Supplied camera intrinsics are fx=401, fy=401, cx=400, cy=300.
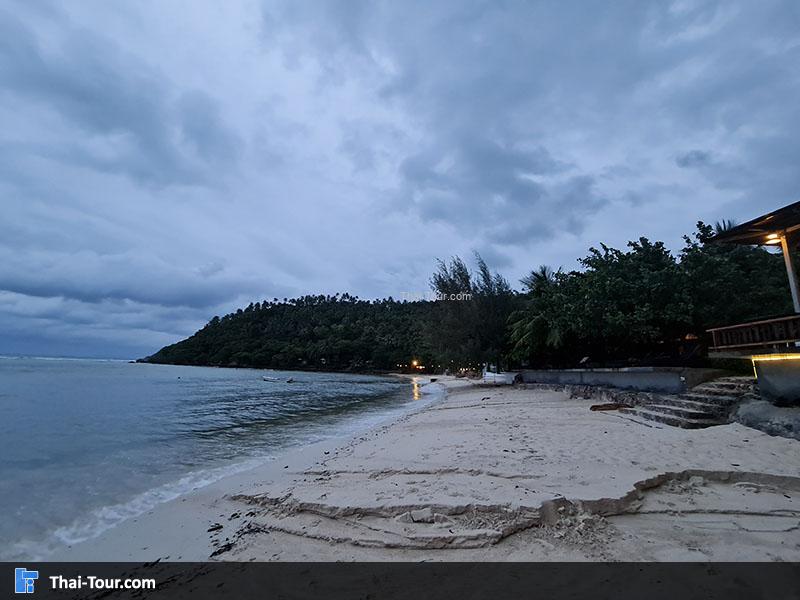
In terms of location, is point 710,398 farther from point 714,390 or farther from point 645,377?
point 645,377

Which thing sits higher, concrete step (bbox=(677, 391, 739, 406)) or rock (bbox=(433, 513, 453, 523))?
concrete step (bbox=(677, 391, 739, 406))

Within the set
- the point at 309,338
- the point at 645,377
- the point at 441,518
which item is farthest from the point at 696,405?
the point at 309,338

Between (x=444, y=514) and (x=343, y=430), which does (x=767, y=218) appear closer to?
(x=444, y=514)

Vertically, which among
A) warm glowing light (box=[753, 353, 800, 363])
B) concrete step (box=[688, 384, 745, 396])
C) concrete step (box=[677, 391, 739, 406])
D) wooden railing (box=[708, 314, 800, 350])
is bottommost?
concrete step (box=[677, 391, 739, 406])

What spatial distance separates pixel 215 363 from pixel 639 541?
130489 mm

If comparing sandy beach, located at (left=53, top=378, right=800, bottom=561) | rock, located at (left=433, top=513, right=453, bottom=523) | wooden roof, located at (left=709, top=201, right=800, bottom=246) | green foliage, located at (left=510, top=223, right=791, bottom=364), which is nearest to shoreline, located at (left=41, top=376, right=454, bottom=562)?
sandy beach, located at (left=53, top=378, right=800, bottom=561)

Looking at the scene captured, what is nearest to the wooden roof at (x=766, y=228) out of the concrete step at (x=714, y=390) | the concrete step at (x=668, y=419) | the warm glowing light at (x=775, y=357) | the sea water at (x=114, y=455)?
the warm glowing light at (x=775, y=357)

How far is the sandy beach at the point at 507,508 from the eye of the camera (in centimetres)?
383

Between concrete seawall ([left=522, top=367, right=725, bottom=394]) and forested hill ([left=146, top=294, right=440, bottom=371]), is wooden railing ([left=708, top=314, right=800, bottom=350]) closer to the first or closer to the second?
concrete seawall ([left=522, top=367, right=725, bottom=394])

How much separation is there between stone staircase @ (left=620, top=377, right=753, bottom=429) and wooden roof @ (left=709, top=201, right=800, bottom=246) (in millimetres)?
3609

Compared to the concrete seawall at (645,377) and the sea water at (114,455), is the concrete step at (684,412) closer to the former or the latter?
the concrete seawall at (645,377)
